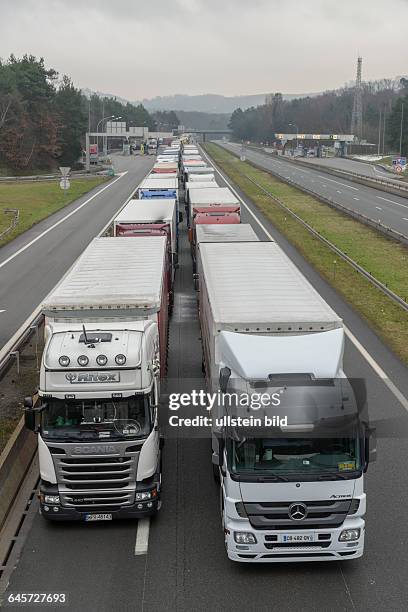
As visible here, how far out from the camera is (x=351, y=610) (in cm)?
985

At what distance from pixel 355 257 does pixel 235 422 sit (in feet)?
95.1

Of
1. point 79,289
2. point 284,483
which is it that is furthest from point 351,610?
point 79,289

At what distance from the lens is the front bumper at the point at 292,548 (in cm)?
1027

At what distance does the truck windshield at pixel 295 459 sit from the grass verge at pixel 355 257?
1149 cm

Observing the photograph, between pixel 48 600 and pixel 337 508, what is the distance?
4288mm

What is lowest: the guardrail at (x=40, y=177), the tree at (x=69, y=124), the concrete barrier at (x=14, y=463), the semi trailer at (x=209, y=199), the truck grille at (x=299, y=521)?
the concrete barrier at (x=14, y=463)

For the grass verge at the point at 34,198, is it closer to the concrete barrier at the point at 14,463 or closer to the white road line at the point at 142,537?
the concrete barrier at the point at 14,463

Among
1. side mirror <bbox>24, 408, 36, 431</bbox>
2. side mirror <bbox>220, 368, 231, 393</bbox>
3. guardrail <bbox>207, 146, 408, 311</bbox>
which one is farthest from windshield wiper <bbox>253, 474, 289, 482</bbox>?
guardrail <bbox>207, 146, 408, 311</bbox>

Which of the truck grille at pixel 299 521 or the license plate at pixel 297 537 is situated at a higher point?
the truck grille at pixel 299 521

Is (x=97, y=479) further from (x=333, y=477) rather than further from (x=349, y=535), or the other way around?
(x=349, y=535)

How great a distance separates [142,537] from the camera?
11844 mm

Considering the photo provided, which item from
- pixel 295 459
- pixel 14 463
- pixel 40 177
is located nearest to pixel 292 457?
pixel 295 459

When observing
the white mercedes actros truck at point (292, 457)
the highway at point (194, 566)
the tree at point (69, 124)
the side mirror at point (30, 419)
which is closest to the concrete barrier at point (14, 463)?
the highway at point (194, 566)

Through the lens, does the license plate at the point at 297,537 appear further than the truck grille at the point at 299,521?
Yes
